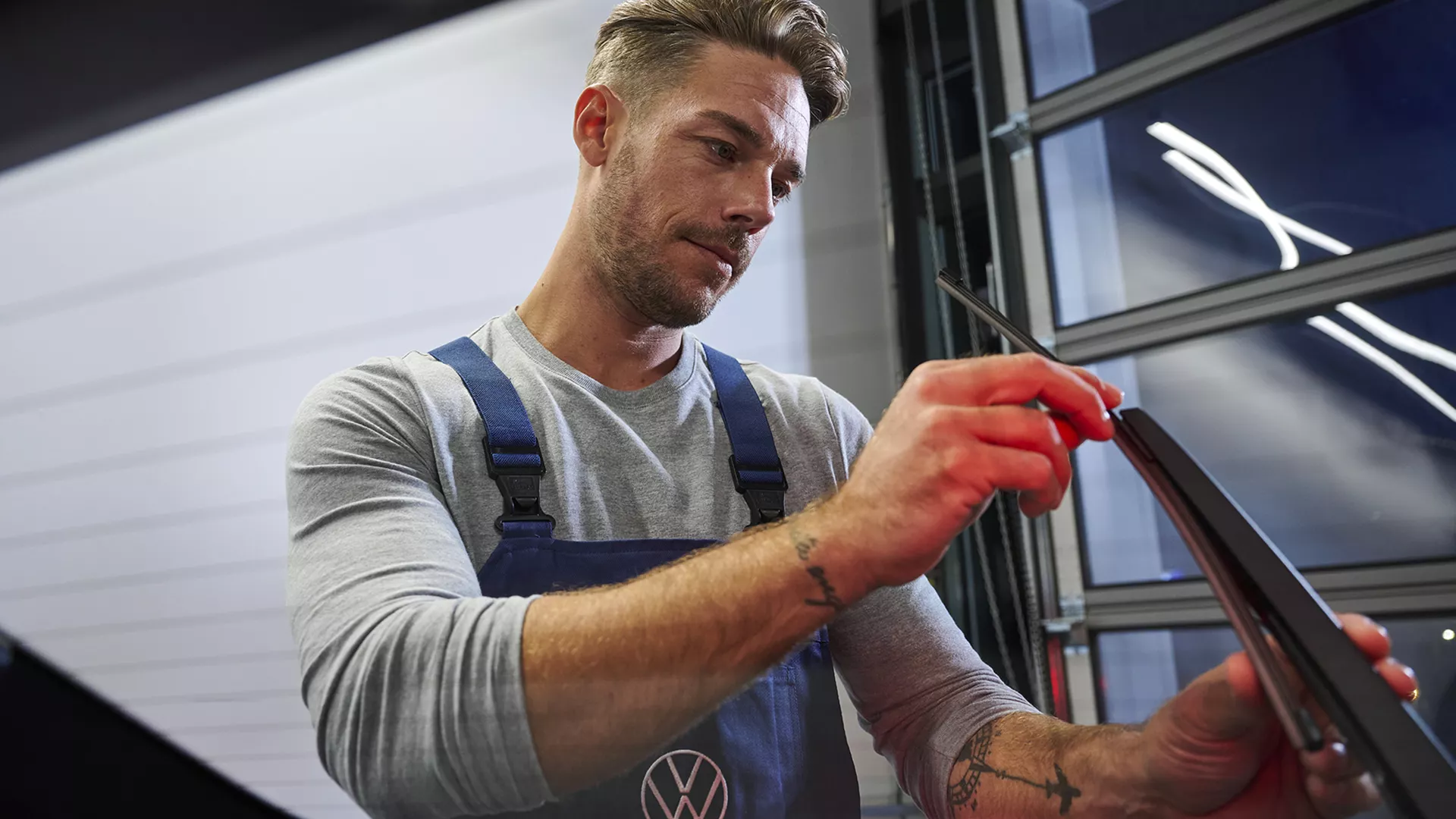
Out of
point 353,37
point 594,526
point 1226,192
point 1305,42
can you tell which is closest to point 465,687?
point 594,526

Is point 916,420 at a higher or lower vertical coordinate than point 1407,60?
lower

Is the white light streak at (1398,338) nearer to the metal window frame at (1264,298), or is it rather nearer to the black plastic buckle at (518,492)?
the metal window frame at (1264,298)

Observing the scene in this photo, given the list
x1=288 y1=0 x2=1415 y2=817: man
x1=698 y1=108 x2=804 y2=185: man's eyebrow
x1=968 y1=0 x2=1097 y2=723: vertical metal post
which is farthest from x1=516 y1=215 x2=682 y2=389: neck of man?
x1=968 y1=0 x2=1097 y2=723: vertical metal post

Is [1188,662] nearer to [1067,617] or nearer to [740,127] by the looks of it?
[1067,617]

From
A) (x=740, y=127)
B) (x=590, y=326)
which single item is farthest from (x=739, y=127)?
(x=590, y=326)

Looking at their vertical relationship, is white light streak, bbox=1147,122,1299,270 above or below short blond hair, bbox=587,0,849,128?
below

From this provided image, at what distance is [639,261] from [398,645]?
0.88ft

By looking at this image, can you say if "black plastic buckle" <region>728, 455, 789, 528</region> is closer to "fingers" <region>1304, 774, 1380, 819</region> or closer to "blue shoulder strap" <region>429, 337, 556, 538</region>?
"blue shoulder strap" <region>429, 337, 556, 538</region>

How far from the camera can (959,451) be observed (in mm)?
335

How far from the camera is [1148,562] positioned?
487mm

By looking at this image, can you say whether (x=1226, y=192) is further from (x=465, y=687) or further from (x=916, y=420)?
(x=465, y=687)

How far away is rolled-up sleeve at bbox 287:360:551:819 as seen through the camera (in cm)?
38

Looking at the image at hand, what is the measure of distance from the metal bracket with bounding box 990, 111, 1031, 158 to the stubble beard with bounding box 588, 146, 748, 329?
7.1 inches

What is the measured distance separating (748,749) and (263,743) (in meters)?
0.29
